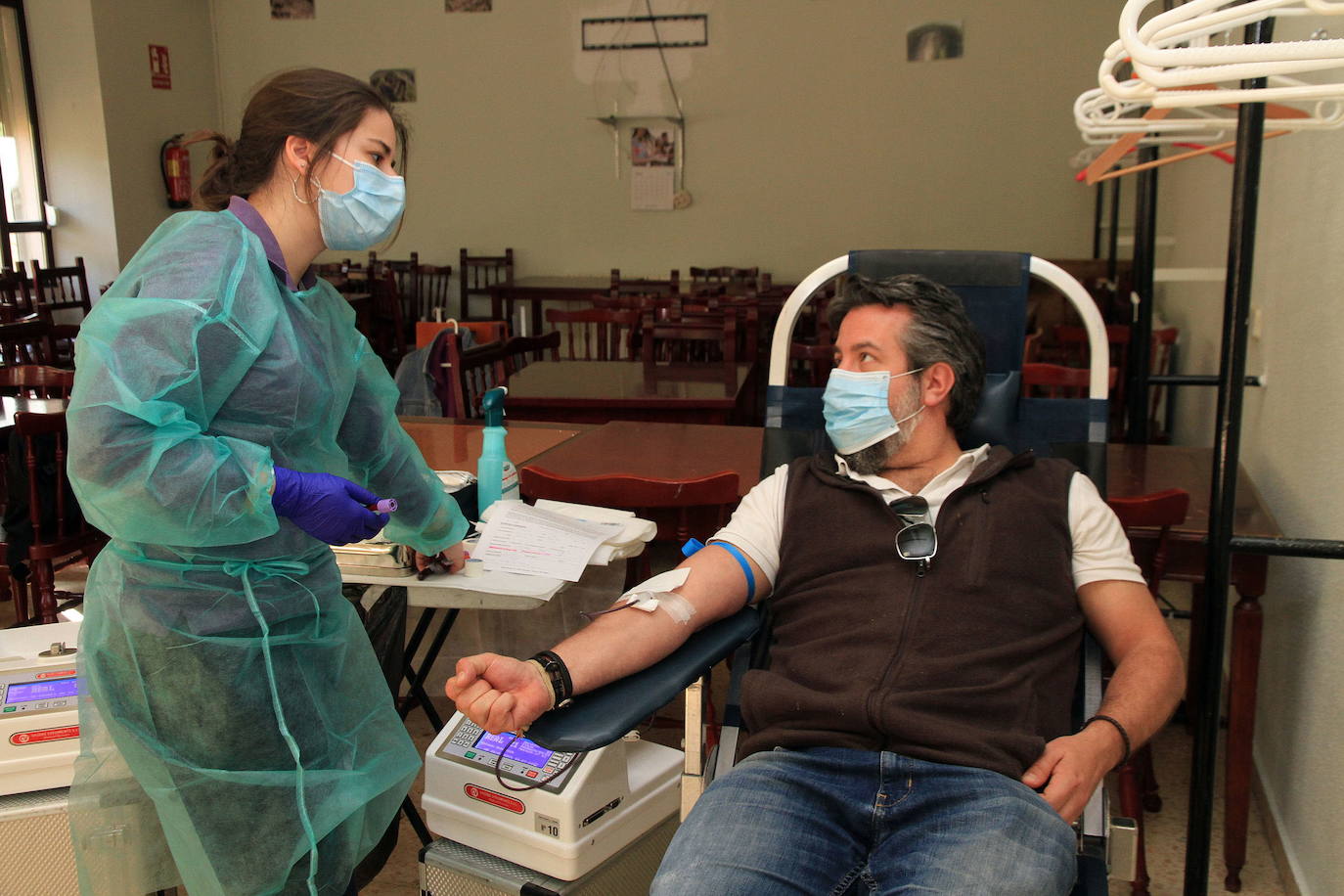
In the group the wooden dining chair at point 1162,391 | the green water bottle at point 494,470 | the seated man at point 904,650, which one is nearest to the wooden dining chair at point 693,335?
the wooden dining chair at point 1162,391

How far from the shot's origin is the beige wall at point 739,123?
7.06m

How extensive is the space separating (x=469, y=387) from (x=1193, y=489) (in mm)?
2130

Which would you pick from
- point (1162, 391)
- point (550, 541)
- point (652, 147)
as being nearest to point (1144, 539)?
point (550, 541)

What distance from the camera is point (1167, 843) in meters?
2.18

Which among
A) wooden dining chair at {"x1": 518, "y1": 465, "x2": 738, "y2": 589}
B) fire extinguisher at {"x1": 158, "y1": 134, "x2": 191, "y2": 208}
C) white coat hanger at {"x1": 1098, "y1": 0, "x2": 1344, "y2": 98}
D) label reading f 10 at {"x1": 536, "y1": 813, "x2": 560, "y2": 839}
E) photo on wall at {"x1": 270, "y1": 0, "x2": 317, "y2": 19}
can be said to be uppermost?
photo on wall at {"x1": 270, "y1": 0, "x2": 317, "y2": 19}

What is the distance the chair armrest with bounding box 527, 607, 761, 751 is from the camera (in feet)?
4.10

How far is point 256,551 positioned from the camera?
55.0 inches

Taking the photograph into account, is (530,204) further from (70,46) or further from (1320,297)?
(1320,297)

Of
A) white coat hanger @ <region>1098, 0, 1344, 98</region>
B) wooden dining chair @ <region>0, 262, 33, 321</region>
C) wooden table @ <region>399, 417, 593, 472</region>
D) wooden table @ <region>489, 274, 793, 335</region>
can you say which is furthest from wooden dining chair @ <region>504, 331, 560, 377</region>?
wooden dining chair @ <region>0, 262, 33, 321</region>

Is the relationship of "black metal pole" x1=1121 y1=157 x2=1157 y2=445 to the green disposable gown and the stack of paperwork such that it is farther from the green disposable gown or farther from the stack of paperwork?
the green disposable gown

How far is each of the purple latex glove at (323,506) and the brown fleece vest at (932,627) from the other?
0.57m

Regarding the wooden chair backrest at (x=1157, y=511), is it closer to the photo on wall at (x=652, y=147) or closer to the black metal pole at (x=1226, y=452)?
the black metal pole at (x=1226, y=452)

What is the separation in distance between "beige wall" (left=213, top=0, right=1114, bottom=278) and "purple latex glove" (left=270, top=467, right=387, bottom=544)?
623cm

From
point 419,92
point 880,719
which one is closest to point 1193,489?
point 880,719
